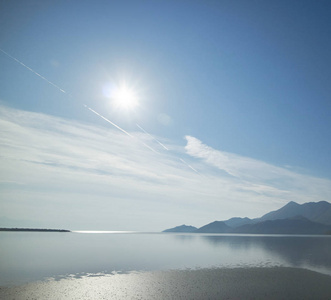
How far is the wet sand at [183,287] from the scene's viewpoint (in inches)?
1225

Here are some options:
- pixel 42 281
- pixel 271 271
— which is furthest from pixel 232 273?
pixel 42 281

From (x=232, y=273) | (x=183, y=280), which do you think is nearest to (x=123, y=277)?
(x=183, y=280)

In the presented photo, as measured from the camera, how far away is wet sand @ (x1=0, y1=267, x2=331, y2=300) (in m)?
31.1

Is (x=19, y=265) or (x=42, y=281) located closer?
(x=42, y=281)

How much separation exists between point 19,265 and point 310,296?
58.4 m

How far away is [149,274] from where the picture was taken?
45406 mm

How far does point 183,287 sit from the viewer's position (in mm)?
35156

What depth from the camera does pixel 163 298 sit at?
30.3 m

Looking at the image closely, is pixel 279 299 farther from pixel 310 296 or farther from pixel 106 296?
pixel 106 296

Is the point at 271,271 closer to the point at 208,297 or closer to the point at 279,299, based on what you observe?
the point at 279,299

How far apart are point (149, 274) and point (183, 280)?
8676 millimetres

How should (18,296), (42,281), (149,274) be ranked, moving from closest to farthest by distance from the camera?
(18,296) < (42,281) < (149,274)

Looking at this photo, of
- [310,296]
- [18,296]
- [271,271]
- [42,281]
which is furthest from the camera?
[271,271]

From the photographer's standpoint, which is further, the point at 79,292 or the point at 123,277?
the point at 123,277
